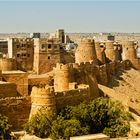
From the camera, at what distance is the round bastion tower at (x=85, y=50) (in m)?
38.0

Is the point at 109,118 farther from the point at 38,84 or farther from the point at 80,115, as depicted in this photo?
the point at 38,84

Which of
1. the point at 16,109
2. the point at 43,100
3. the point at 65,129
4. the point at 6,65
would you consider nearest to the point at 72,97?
the point at 43,100

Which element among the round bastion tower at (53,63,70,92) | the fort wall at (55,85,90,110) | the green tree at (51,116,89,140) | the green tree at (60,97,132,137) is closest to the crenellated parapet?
the round bastion tower at (53,63,70,92)

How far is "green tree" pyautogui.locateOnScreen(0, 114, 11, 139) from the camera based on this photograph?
79.9ft

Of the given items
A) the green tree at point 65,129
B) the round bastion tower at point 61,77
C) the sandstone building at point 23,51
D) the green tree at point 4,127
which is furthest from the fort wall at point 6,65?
the green tree at point 65,129

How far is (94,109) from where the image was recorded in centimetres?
2731

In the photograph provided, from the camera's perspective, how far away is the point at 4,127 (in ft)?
80.2

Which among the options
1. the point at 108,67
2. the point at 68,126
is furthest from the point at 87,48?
the point at 68,126

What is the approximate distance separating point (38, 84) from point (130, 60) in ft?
A: 49.5

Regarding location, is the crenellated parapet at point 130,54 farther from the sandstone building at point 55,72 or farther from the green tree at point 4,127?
the green tree at point 4,127

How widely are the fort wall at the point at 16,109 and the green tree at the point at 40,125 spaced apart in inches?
26.1

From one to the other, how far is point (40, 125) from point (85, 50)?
45.4 ft

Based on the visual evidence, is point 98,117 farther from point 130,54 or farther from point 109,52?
point 130,54

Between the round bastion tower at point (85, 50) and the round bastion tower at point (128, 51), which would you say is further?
the round bastion tower at point (128, 51)
